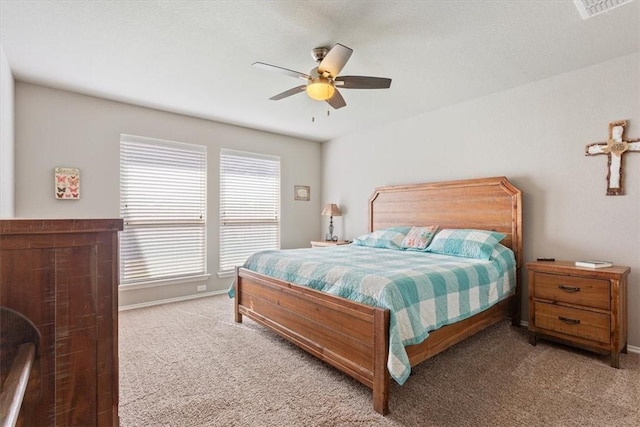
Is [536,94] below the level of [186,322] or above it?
above

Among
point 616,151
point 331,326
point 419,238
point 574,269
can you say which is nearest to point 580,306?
point 574,269


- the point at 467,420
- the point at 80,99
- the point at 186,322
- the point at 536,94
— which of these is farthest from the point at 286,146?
the point at 467,420

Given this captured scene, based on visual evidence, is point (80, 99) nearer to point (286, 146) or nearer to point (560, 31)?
point (286, 146)

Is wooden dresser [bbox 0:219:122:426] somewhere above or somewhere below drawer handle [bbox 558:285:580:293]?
above

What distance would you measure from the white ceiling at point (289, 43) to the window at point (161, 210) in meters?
0.79

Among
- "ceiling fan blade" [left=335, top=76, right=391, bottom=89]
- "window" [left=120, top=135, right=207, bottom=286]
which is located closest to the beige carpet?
"window" [left=120, top=135, right=207, bottom=286]

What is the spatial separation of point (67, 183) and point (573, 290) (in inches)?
200

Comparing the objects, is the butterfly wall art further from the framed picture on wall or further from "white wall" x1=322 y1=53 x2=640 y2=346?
"white wall" x1=322 y1=53 x2=640 y2=346

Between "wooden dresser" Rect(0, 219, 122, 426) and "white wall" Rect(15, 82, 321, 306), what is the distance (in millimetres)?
2671

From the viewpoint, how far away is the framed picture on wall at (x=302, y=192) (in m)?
5.67

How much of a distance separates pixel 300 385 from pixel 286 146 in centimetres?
408

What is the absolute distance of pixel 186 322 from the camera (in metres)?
3.47

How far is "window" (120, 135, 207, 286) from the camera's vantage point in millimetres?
3980

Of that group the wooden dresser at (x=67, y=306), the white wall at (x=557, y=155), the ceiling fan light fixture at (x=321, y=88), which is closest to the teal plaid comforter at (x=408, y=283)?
the white wall at (x=557, y=155)
